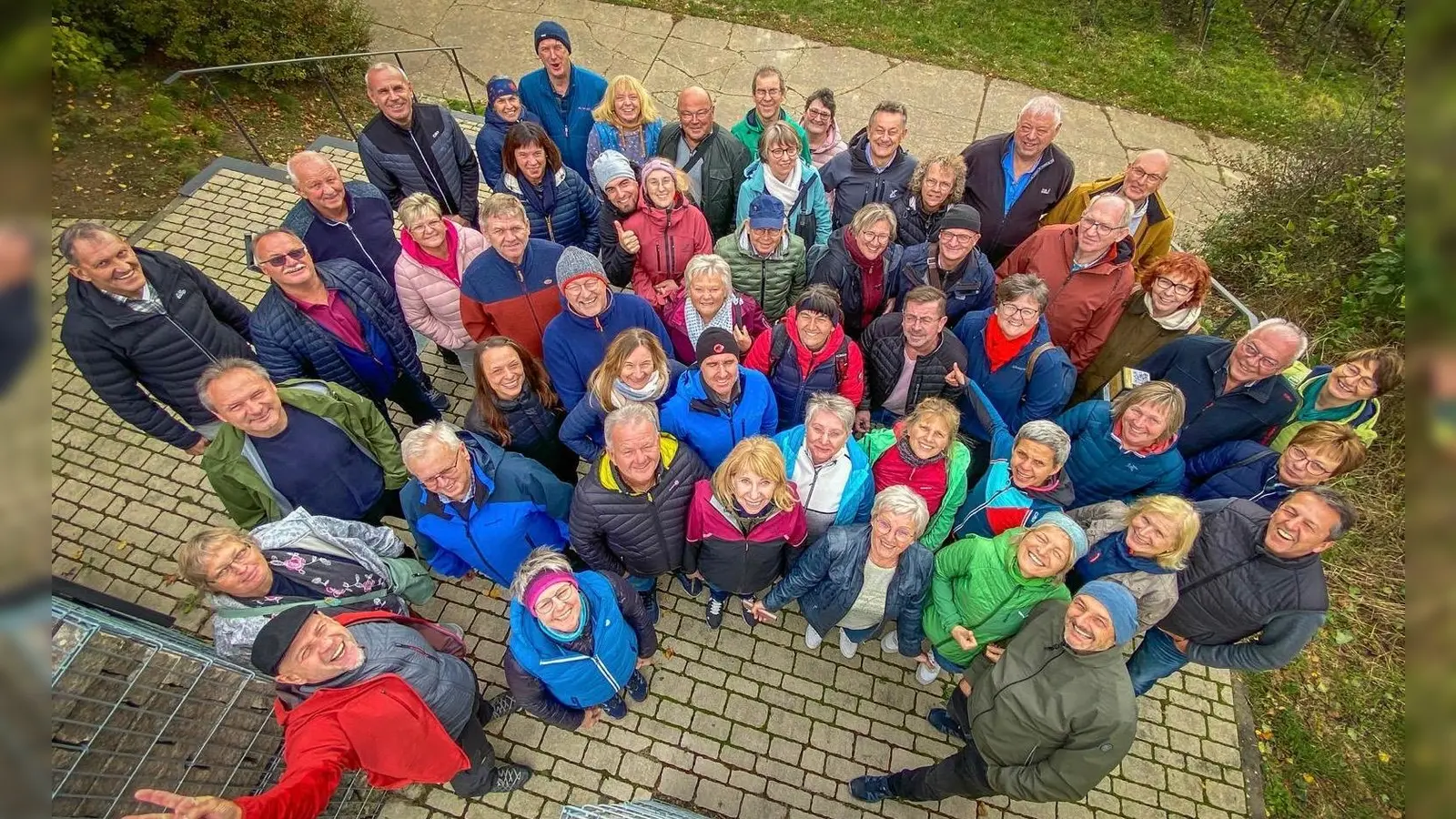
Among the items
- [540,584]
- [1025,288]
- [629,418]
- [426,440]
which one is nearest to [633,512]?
[629,418]

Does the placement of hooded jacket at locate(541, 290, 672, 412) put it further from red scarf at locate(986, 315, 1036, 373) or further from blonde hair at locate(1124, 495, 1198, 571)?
blonde hair at locate(1124, 495, 1198, 571)

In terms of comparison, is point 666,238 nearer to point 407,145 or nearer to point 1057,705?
point 407,145

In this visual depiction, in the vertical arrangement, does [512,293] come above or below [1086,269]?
below

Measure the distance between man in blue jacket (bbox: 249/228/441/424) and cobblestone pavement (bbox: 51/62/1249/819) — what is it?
5.26ft

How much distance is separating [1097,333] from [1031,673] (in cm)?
268

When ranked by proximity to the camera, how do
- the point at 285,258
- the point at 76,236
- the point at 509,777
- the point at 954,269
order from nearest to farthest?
the point at 76,236, the point at 285,258, the point at 509,777, the point at 954,269

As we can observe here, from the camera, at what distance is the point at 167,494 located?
518cm

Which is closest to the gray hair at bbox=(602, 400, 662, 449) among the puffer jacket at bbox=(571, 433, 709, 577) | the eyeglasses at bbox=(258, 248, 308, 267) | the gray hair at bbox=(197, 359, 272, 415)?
the puffer jacket at bbox=(571, 433, 709, 577)

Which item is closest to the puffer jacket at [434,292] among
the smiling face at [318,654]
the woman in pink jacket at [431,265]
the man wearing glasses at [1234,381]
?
the woman in pink jacket at [431,265]

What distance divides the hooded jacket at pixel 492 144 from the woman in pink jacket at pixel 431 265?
1.03 meters

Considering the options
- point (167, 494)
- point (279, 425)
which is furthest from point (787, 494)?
point (167, 494)

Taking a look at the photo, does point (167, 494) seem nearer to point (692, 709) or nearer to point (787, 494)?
point (692, 709)

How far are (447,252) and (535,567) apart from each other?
253 cm

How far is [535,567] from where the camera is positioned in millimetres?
3143
